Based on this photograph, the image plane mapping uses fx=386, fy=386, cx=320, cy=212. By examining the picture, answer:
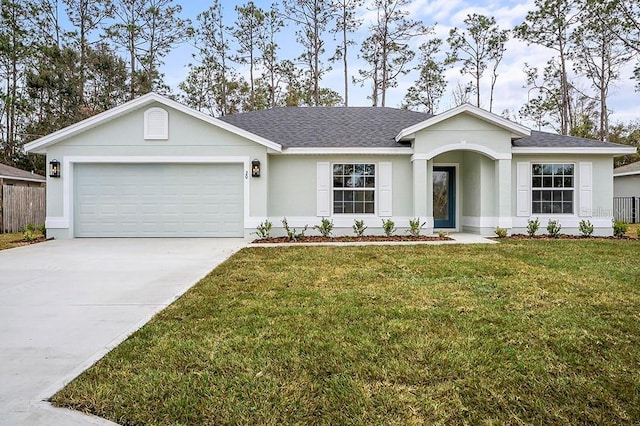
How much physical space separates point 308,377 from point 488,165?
10.3 meters

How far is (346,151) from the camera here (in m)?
11.3

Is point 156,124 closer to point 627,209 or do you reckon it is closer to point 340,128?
point 340,128

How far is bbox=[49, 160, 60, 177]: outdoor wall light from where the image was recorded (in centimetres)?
1066

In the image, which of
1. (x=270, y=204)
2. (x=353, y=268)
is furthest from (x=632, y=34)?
(x=353, y=268)

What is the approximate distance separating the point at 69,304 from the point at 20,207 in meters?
11.8

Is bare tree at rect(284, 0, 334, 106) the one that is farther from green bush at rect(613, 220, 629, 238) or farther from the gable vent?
green bush at rect(613, 220, 629, 238)

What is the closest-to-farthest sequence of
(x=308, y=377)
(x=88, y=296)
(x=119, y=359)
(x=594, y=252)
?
(x=308, y=377)
(x=119, y=359)
(x=88, y=296)
(x=594, y=252)

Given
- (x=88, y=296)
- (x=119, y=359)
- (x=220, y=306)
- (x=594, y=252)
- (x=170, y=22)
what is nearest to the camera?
(x=119, y=359)

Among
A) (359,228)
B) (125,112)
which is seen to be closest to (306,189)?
(359,228)

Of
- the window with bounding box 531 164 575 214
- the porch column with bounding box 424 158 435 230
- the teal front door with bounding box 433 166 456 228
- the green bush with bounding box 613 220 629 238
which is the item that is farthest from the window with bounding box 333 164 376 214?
the green bush with bounding box 613 220 629 238

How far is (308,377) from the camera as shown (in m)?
2.58

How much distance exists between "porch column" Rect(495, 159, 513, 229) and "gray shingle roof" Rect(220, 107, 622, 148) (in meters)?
1.05

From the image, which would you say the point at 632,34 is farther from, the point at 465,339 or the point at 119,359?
the point at 119,359

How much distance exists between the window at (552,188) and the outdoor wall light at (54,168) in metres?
13.7
